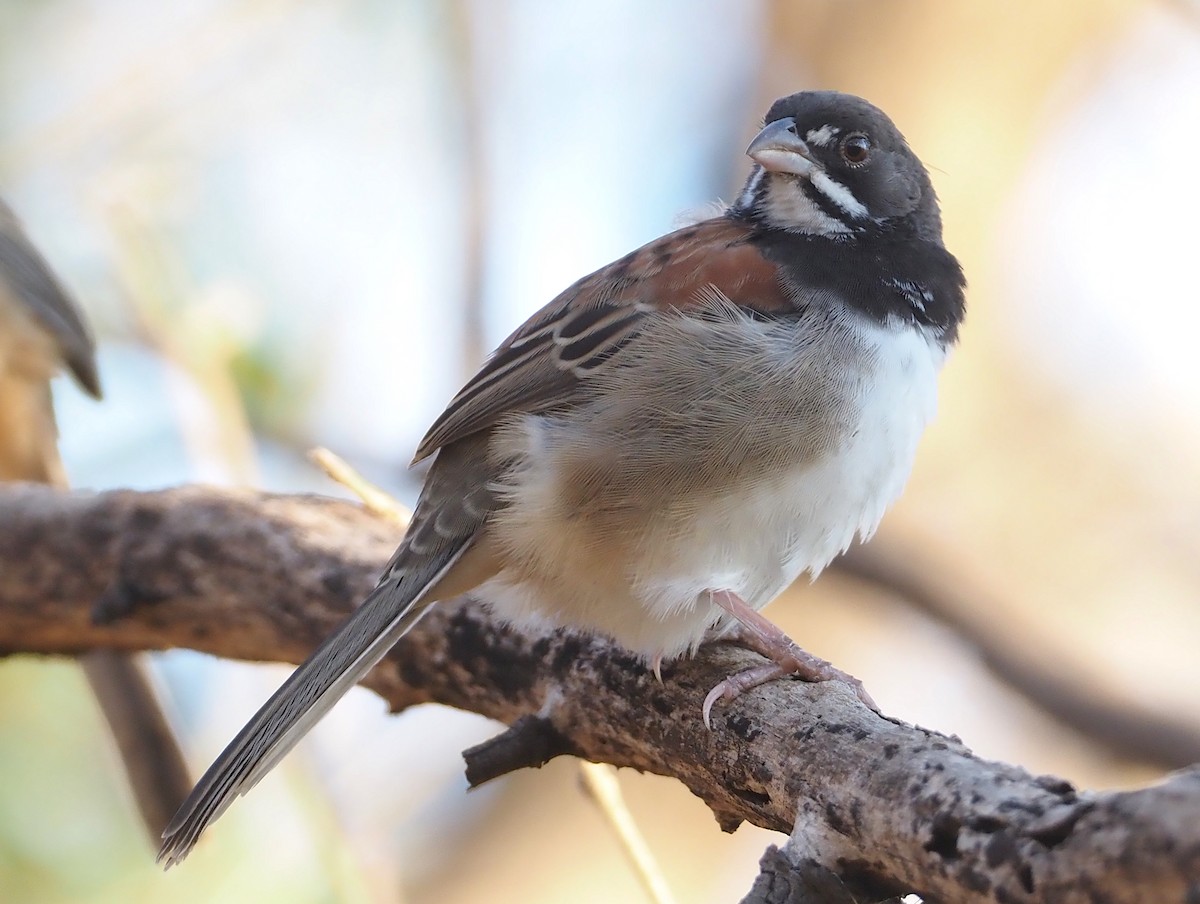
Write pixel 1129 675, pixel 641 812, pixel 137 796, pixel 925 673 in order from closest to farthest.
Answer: pixel 137 796
pixel 1129 675
pixel 925 673
pixel 641 812

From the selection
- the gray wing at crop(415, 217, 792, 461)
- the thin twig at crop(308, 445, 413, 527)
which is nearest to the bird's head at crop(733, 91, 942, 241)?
the gray wing at crop(415, 217, 792, 461)

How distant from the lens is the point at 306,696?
246cm

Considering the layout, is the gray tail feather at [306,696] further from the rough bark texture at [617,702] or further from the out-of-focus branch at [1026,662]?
the out-of-focus branch at [1026,662]

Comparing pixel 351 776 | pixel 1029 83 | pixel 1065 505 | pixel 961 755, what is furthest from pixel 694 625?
pixel 1029 83

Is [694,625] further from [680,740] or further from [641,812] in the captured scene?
[641,812]

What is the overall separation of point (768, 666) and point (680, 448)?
0.49 metres

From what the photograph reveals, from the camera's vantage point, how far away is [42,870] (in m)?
4.61

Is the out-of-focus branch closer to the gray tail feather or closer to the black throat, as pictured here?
the black throat

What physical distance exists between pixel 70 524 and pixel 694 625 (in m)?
2.12

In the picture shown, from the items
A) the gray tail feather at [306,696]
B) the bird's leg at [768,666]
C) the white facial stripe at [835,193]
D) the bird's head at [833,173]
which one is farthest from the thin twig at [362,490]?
the white facial stripe at [835,193]

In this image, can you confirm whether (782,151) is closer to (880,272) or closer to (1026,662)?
(880,272)

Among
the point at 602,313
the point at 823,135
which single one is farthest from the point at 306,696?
the point at 823,135

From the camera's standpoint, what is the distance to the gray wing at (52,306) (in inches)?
182

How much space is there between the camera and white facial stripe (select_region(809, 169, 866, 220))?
2.93 metres
